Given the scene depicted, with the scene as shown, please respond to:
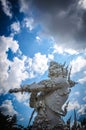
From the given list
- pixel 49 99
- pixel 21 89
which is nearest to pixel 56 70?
pixel 49 99

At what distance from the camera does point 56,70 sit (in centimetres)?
1741

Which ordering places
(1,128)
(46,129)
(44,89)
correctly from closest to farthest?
(1,128), (46,129), (44,89)

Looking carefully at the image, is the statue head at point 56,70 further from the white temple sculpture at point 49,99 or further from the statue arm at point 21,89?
the statue arm at point 21,89

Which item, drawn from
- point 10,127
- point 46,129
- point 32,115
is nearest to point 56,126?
point 46,129

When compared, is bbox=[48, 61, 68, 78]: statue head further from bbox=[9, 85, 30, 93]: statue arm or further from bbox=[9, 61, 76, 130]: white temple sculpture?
bbox=[9, 85, 30, 93]: statue arm

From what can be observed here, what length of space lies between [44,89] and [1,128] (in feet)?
23.3

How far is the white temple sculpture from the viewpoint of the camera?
15883 millimetres

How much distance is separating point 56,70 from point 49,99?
2047 mm

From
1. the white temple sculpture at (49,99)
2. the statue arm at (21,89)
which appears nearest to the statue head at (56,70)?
the white temple sculpture at (49,99)

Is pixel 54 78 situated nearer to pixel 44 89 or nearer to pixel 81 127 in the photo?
pixel 44 89

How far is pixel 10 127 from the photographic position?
1016 centimetres

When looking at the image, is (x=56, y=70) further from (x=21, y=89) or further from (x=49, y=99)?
(x=21, y=89)

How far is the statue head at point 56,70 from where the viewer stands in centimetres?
1733

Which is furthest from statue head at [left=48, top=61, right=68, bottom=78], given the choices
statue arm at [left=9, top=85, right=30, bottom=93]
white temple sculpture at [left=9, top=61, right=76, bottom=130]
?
statue arm at [left=9, top=85, right=30, bottom=93]
